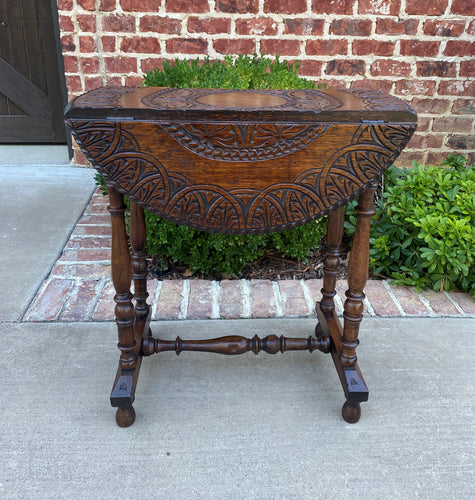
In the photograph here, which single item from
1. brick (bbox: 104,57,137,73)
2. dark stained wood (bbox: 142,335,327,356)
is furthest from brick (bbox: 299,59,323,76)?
dark stained wood (bbox: 142,335,327,356)

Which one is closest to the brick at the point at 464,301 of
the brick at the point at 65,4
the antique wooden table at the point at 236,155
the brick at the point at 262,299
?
the brick at the point at 262,299

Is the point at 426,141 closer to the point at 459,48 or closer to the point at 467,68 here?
the point at 467,68

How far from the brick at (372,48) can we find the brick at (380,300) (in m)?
1.85

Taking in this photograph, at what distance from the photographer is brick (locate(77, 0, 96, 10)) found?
136 inches

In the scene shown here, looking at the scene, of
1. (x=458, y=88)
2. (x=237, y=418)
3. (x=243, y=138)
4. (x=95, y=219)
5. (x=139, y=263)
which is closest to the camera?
(x=243, y=138)

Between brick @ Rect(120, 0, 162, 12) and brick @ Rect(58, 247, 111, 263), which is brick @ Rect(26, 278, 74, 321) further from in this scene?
brick @ Rect(120, 0, 162, 12)

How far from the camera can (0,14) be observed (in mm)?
4176

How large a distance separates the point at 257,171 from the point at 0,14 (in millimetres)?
3849

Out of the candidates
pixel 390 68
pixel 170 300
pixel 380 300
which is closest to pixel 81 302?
pixel 170 300

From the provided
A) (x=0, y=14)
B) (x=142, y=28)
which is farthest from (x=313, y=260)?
(x=0, y=14)

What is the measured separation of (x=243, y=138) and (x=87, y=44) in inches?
105

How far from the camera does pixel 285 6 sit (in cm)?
344

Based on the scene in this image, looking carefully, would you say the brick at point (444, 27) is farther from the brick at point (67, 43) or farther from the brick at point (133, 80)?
the brick at point (67, 43)

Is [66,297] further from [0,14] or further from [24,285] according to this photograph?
[0,14]
